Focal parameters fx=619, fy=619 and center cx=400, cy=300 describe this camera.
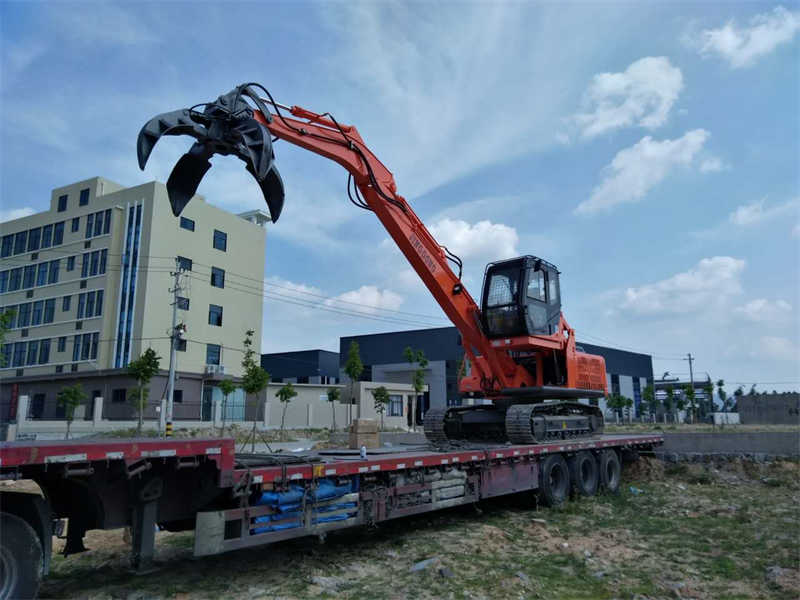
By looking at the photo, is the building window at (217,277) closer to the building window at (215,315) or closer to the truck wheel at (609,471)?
the building window at (215,315)

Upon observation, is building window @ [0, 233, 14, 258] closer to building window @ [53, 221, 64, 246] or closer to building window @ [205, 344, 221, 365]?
building window @ [53, 221, 64, 246]

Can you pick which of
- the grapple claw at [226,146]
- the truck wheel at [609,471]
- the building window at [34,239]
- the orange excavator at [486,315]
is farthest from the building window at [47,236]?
the truck wheel at [609,471]

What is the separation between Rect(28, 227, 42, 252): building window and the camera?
50.5 metres

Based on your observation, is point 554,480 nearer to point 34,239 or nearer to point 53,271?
point 53,271

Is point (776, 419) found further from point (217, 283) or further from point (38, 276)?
point (38, 276)

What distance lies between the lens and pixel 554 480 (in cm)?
1232

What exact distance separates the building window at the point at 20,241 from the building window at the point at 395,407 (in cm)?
3314

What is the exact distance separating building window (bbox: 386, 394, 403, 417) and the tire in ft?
133

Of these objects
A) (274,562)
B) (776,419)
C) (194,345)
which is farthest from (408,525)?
(776,419)

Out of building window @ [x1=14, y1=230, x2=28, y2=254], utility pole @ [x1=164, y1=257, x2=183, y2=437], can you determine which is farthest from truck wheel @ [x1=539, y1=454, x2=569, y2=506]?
building window @ [x1=14, y1=230, x2=28, y2=254]

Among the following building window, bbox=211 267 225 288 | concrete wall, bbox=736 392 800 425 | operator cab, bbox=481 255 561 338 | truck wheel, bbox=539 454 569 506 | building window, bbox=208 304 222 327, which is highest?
building window, bbox=211 267 225 288

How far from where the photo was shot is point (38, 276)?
4966cm

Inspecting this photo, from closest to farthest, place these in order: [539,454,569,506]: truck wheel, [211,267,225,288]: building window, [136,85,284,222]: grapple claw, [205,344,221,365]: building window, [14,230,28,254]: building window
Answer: [136,85,284,222]: grapple claw < [539,454,569,506]: truck wheel < [205,344,221,365]: building window < [211,267,225,288]: building window < [14,230,28,254]: building window

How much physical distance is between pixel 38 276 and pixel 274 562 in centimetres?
5021
